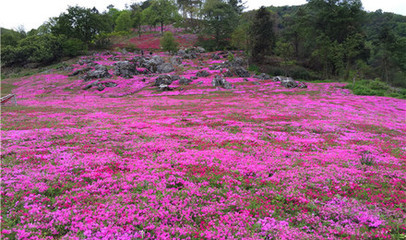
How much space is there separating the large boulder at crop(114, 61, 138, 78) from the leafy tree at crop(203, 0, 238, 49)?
135ft

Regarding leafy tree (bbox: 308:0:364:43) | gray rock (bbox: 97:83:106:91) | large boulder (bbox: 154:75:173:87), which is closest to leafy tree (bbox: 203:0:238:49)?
leafy tree (bbox: 308:0:364:43)

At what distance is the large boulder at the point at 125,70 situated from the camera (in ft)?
162

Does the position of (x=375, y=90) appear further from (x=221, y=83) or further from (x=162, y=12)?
(x=162, y=12)

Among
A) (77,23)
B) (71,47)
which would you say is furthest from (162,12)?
(71,47)

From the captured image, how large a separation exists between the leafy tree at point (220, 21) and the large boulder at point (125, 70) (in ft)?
135

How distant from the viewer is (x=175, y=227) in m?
5.05

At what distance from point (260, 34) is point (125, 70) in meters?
39.1

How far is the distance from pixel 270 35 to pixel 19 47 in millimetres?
80703

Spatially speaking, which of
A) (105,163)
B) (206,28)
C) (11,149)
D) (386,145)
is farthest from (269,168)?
(206,28)

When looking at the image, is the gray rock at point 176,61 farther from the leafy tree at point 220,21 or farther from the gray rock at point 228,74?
the leafy tree at point 220,21

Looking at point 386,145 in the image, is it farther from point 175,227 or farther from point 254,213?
point 175,227

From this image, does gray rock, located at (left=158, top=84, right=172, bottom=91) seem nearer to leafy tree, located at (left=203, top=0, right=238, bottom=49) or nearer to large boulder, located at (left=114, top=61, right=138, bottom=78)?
large boulder, located at (left=114, top=61, right=138, bottom=78)

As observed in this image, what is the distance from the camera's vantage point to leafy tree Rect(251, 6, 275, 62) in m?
58.0

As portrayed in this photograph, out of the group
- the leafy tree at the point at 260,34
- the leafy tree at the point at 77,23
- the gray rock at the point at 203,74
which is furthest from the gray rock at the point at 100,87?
the leafy tree at the point at 77,23
